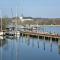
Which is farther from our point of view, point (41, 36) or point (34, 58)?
point (41, 36)

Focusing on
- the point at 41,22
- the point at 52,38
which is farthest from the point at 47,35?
the point at 41,22

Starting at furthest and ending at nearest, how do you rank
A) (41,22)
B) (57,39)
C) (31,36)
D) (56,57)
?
(41,22) < (31,36) < (57,39) < (56,57)

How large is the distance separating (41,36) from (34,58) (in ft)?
76.3

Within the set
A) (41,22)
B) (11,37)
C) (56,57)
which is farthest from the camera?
(41,22)

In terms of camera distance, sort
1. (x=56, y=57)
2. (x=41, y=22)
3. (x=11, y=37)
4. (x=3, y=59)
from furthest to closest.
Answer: (x=41, y=22) → (x=11, y=37) → (x=56, y=57) → (x=3, y=59)

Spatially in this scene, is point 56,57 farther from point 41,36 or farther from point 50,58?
point 41,36

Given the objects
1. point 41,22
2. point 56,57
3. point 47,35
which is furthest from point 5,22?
point 41,22

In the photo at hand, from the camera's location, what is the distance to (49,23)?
122 metres

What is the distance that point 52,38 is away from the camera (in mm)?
45594

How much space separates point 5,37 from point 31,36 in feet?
20.8

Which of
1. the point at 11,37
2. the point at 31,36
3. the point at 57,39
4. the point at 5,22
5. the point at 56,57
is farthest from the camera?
the point at 5,22

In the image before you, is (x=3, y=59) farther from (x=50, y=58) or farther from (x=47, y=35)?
(x=47, y=35)

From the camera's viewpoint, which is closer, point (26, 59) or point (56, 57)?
point (26, 59)

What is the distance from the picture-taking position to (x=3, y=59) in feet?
85.6
